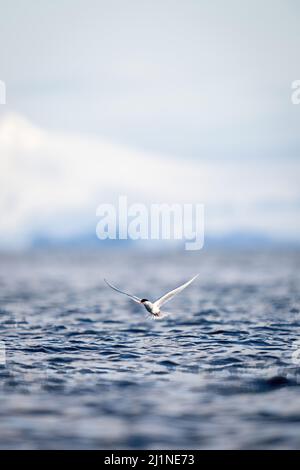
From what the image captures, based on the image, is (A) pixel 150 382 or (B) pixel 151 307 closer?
(A) pixel 150 382

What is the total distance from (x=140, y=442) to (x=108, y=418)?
1975mm

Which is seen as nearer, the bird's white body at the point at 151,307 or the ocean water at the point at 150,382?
the ocean water at the point at 150,382

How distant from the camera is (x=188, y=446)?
50.8ft

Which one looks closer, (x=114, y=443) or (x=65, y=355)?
(x=114, y=443)

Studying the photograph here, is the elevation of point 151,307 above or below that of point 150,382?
above

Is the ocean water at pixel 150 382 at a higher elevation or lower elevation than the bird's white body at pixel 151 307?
lower

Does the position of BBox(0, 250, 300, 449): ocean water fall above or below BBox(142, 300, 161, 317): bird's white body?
below

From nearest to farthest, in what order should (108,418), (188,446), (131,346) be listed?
(188,446), (108,418), (131,346)

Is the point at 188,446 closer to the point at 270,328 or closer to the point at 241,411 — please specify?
the point at 241,411

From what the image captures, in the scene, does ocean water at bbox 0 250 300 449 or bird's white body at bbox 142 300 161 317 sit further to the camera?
bird's white body at bbox 142 300 161 317
